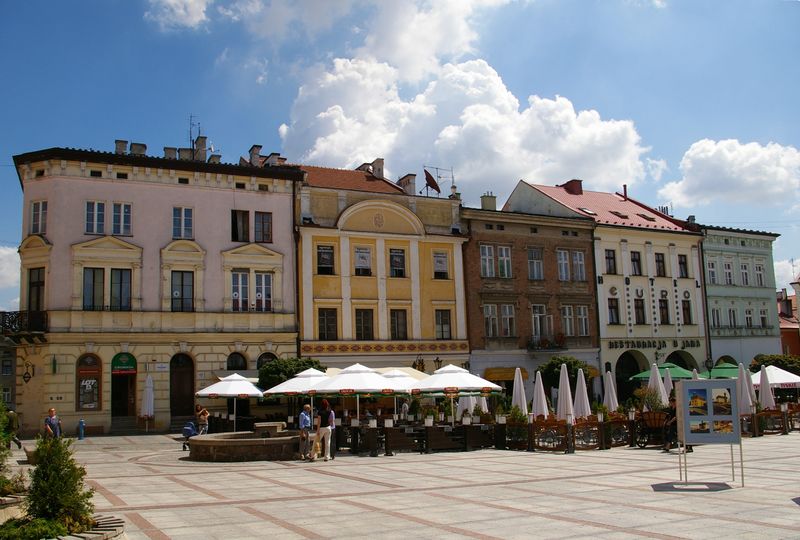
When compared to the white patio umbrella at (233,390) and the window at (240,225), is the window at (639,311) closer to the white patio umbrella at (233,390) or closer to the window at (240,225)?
the window at (240,225)

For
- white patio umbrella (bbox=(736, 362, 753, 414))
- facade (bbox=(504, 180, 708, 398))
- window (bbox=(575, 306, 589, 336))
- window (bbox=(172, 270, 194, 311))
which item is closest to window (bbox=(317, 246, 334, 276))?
window (bbox=(172, 270, 194, 311))

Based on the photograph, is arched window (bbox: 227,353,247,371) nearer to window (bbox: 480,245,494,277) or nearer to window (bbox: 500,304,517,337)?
window (bbox: 480,245,494,277)

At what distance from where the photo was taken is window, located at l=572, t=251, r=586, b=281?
4472 cm

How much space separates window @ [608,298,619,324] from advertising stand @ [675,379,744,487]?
29402mm

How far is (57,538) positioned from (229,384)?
19949 millimetres

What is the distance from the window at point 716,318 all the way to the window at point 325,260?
85.5 ft

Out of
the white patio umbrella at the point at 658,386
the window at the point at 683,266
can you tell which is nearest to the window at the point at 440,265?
the white patio umbrella at the point at 658,386

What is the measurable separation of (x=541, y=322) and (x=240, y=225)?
17.4 metres

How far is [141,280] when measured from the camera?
33875mm

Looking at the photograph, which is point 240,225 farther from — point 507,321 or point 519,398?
point 519,398

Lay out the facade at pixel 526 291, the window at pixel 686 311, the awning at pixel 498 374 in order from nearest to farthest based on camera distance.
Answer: the awning at pixel 498 374, the facade at pixel 526 291, the window at pixel 686 311

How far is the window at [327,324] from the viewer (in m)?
37.2

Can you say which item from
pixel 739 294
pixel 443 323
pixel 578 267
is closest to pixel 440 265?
pixel 443 323

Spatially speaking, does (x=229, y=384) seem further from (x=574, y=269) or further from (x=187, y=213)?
(x=574, y=269)
